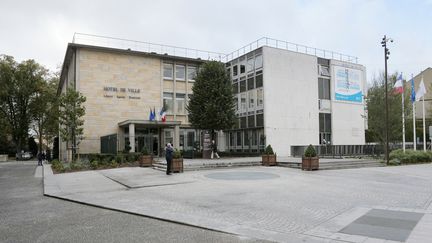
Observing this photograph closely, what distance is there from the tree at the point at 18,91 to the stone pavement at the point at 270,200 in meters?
44.3

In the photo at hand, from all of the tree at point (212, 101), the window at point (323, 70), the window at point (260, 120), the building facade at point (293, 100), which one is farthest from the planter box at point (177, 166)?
the window at point (323, 70)

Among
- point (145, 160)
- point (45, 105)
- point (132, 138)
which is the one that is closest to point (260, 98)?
point (132, 138)

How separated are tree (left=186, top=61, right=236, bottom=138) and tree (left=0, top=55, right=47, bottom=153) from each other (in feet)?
115

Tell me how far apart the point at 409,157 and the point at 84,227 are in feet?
80.5

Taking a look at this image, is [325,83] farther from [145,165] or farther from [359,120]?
[145,165]

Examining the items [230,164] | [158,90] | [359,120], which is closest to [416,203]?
[230,164]

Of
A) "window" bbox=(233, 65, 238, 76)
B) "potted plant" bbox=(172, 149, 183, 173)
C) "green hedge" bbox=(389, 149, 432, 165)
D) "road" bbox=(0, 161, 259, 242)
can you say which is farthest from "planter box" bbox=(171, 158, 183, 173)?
"window" bbox=(233, 65, 238, 76)

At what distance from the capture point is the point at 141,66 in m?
34.8

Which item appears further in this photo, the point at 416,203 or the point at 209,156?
the point at 209,156

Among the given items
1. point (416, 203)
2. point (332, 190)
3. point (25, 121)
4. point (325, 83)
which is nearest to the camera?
point (416, 203)

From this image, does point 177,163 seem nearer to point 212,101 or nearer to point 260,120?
point 212,101

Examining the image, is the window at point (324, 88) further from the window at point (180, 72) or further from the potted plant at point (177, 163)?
the potted plant at point (177, 163)

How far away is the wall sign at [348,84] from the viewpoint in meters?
38.2

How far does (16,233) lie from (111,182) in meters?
8.84
